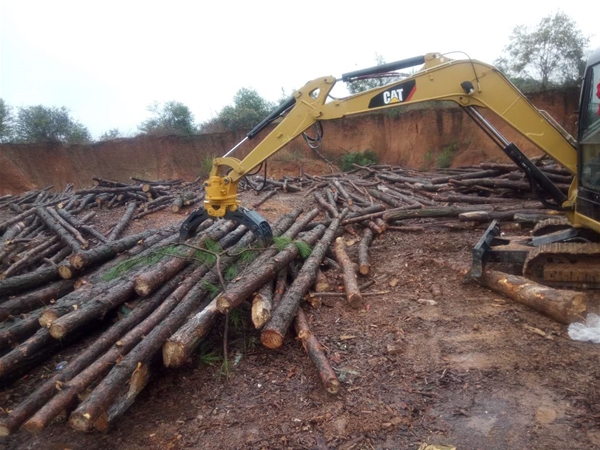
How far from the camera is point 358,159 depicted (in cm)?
1986

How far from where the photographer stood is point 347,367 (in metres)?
3.71

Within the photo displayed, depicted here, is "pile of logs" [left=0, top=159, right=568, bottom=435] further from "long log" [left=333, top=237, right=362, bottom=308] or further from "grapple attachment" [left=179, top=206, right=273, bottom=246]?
"grapple attachment" [left=179, top=206, right=273, bottom=246]

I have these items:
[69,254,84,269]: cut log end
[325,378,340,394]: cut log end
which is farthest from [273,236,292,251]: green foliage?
[69,254,84,269]: cut log end

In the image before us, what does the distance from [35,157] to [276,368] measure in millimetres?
22797

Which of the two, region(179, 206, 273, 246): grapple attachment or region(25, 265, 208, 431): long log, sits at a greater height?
region(179, 206, 273, 246): grapple attachment

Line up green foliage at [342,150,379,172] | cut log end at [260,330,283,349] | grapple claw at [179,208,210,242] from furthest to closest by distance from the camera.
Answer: green foliage at [342,150,379,172] → grapple claw at [179,208,210,242] → cut log end at [260,330,283,349]

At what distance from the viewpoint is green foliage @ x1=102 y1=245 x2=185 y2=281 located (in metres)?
5.28

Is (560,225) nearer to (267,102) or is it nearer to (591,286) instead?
(591,286)

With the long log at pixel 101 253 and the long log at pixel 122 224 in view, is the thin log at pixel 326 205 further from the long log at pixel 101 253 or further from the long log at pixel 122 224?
the long log at pixel 122 224

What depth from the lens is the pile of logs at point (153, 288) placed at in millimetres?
3465

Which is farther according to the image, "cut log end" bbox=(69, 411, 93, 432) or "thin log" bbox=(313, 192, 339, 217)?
"thin log" bbox=(313, 192, 339, 217)

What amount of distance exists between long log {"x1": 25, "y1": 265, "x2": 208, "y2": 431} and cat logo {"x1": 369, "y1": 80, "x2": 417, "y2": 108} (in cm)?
337

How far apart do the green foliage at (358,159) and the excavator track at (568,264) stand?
1483cm

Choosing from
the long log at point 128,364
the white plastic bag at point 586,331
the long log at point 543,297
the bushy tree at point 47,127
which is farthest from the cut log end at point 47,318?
the bushy tree at point 47,127
